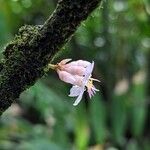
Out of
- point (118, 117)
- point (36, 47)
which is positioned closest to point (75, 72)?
point (36, 47)

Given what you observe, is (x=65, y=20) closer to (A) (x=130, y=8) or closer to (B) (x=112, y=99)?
(A) (x=130, y=8)

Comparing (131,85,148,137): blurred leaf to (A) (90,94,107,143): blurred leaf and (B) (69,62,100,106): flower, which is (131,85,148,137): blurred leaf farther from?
(B) (69,62,100,106): flower

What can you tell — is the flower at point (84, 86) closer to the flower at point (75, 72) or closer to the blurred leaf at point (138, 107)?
the flower at point (75, 72)

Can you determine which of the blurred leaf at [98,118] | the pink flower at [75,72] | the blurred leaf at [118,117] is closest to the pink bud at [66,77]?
the pink flower at [75,72]

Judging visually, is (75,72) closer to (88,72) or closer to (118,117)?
(88,72)

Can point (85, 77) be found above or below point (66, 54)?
below

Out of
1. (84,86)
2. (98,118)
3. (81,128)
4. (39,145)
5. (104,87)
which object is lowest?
(84,86)

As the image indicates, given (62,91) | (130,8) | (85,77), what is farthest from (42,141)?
A: (85,77)
